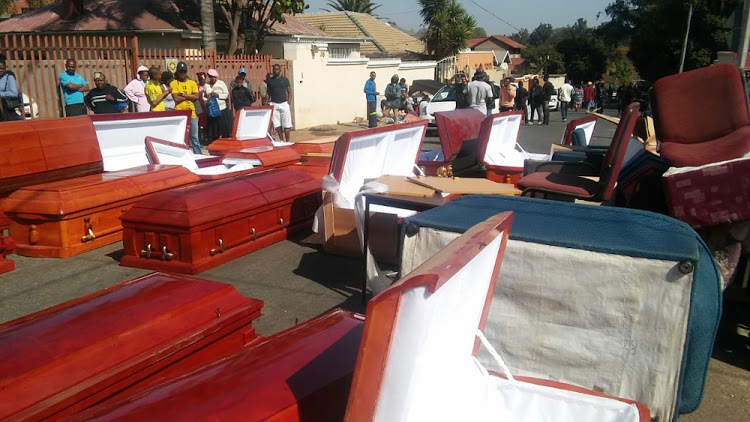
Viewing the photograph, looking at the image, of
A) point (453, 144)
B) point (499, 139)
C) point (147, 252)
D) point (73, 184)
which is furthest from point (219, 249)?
point (499, 139)

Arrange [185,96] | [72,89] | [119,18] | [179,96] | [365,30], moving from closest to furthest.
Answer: [72,89]
[179,96]
[185,96]
[119,18]
[365,30]

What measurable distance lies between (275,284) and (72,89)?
7.18m

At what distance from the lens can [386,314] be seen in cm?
153

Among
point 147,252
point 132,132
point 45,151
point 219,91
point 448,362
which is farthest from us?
point 219,91

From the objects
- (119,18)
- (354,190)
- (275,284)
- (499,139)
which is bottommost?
(275,284)

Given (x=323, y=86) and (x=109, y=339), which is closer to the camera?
(x=109, y=339)

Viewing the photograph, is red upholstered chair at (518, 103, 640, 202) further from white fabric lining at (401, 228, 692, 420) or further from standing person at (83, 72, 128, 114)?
standing person at (83, 72, 128, 114)

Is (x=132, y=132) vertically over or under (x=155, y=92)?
under

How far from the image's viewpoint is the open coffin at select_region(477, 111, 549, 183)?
8.18 metres

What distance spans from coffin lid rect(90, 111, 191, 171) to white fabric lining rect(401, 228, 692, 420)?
18.4 feet

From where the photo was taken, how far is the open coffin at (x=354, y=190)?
5398 mm

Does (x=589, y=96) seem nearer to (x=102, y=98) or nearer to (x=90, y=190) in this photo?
(x=102, y=98)

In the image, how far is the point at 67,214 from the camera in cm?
581

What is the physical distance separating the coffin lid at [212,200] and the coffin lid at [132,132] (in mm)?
2083
